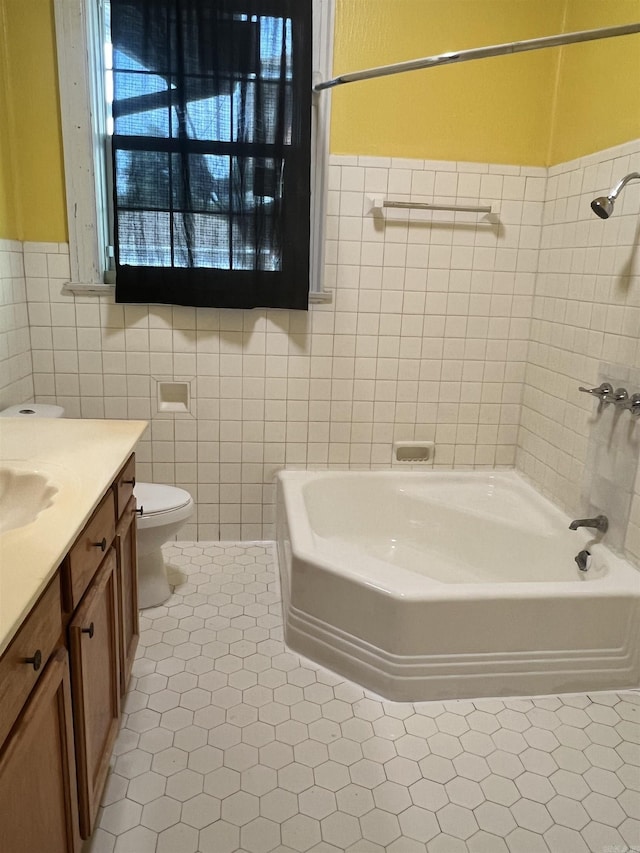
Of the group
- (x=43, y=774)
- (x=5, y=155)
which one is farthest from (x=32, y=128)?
(x=43, y=774)

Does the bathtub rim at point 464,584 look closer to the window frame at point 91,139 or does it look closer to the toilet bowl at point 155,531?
the toilet bowl at point 155,531

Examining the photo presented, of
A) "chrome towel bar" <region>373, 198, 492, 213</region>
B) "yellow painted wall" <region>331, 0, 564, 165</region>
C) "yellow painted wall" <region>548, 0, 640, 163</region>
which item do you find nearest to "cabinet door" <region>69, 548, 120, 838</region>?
"chrome towel bar" <region>373, 198, 492, 213</region>

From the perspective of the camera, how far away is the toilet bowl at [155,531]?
2.36m

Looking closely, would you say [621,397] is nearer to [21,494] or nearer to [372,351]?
[372,351]

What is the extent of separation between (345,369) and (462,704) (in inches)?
60.2

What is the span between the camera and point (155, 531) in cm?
238

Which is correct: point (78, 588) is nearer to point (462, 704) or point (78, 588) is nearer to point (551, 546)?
point (462, 704)

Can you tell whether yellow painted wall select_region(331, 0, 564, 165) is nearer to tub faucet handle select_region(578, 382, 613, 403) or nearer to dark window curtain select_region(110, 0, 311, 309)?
dark window curtain select_region(110, 0, 311, 309)

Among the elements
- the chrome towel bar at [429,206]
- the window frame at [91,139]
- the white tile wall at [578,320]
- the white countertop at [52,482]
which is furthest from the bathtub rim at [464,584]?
the chrome towel bar at [429,206]

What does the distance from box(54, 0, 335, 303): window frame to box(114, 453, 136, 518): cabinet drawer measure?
3.92 feet

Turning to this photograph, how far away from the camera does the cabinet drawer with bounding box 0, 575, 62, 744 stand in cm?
90

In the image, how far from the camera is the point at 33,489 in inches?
57.9

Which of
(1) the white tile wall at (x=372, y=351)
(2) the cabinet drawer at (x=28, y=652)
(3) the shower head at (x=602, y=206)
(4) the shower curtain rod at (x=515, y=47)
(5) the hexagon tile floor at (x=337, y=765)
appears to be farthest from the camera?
(1) the white tile wall at (x=372, y=351)

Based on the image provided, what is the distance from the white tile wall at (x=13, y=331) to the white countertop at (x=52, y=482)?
689 mm
